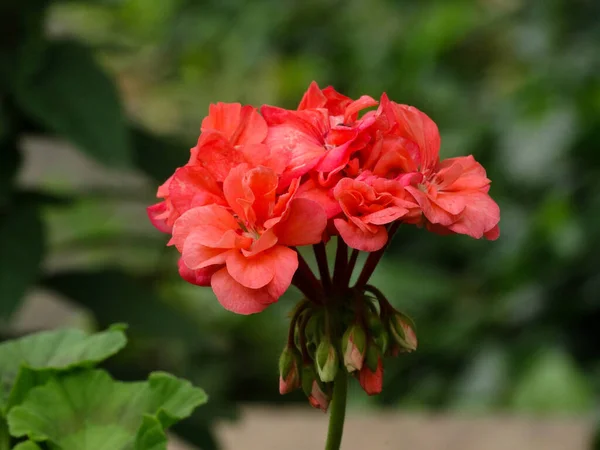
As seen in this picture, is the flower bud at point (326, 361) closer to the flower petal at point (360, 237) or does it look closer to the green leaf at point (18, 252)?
the flower petal at point (360, 237)

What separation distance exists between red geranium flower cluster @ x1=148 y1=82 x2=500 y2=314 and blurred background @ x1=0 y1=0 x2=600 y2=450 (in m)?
0.58

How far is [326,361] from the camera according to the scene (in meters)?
0.37

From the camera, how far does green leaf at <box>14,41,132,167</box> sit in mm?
963

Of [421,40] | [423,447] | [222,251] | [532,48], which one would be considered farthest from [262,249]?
[421,40]

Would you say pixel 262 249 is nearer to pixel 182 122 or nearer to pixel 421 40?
pixel 421 40

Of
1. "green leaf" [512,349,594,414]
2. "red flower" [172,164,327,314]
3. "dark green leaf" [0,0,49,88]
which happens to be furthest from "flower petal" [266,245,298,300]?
"green leaf" [512,349,594,414]

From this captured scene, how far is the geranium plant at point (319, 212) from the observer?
35 cm

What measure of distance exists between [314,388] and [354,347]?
3 cm

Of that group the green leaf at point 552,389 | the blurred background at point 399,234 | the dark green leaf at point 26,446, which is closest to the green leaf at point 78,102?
the blurred background at point 399,234

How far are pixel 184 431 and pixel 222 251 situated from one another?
68 centimetres

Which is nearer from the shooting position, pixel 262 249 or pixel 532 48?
pixel 262 249

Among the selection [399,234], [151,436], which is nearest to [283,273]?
[151,436]

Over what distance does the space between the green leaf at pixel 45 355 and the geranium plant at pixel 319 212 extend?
99 mm

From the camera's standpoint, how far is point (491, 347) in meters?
1.70
